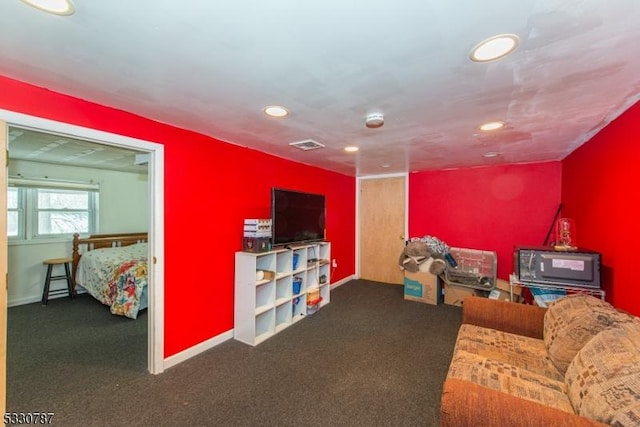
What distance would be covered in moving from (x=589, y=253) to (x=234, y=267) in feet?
10.9

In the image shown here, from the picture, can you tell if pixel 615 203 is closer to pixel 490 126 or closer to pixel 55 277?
pixel 490 126

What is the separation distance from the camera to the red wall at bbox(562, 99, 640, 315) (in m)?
1.86

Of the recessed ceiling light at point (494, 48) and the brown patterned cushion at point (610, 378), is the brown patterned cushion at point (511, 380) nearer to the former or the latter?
the brown patterned cushion at point (610, 378)

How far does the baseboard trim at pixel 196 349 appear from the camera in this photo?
7.89 ft

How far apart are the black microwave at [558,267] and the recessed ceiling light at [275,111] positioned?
2.60 metres

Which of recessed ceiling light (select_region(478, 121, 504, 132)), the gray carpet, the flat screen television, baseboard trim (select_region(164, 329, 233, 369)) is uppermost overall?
recessed ceiling light (select_region(478, 121, 504, 132))

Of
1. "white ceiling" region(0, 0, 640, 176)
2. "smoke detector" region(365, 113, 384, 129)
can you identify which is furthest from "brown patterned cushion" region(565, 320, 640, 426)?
"smoke detector" region(365, 113, 384, 129)

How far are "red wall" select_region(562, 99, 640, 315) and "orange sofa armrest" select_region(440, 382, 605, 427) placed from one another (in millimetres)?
1392

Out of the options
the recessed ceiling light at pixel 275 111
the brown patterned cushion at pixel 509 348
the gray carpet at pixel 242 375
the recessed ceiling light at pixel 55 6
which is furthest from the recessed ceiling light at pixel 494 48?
the gray carpet at pixel 242 375

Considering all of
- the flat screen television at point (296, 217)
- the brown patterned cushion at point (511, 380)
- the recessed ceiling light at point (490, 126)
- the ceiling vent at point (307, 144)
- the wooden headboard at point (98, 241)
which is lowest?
the brown patterned cushion at point (511, 380)

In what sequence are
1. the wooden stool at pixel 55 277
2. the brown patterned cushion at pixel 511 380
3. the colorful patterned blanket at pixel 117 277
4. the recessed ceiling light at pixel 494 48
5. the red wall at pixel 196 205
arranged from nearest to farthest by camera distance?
the recessed ceiling light at pixel 494 48 < the brown patterned cushion at pixel 511 380 < the red wall at pixel 196 205 < the colorful patterned blanket at pixel 117 277 < the wooden stool at pixel 55 277

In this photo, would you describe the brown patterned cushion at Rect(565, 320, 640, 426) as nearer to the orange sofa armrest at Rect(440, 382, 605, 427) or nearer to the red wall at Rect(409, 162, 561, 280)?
the orange sofa armrest at Rect(440, 382, 605, 427)

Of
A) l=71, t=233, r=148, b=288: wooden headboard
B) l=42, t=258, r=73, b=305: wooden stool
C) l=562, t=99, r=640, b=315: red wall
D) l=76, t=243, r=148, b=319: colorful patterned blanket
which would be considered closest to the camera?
l=562, t=99, r=640, b=315: red wall

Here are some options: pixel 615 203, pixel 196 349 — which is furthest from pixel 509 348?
pixel 196 349
